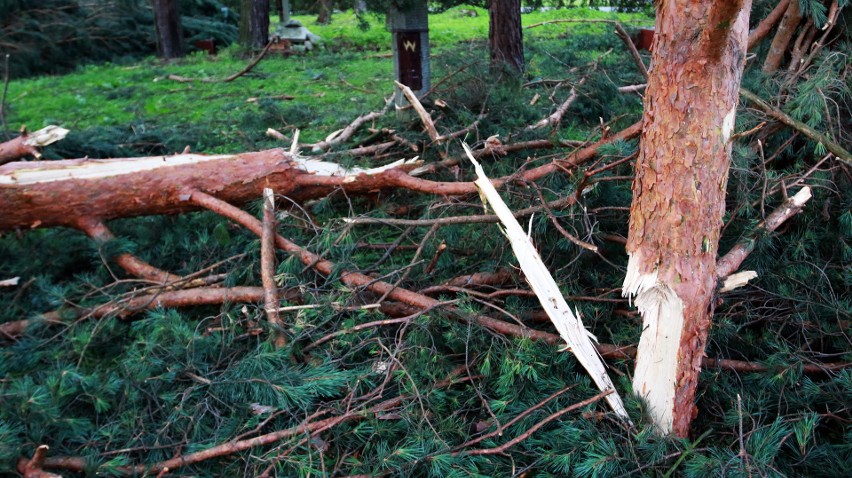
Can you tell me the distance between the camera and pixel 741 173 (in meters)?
3.22

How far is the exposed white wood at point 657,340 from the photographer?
98.3 inches

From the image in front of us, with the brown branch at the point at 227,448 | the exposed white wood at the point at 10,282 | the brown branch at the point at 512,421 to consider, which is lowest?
the brown branch at the point at 227,448

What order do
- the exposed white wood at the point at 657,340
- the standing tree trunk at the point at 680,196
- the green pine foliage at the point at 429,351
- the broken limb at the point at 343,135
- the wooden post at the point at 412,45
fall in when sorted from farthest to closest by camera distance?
the wooden post at the point at 412,45, the broken limb at the point at 343,135, the green pine foliage at the point at 429,351, the exposed white wood at the point at 657,340, the standing tree trunk at the point at 680,196

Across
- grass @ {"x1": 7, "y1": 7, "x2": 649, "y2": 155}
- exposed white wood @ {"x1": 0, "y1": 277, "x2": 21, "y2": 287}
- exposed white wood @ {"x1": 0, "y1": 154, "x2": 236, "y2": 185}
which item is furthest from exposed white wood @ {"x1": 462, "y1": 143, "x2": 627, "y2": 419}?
grass @ {"x1": 7, "y1": 7, "x2": 649, "y2": 155}

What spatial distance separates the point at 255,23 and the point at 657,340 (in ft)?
36.7

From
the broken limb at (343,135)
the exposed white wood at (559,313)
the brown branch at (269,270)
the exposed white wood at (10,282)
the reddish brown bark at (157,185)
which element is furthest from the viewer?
the broken limb at (343,135)

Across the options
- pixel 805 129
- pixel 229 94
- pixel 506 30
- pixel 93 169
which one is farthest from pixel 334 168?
pixel 229 94

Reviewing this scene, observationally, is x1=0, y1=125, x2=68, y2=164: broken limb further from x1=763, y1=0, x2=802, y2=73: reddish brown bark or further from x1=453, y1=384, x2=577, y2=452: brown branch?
x1=763, y1=0, x2=802, y2=73: reddish brown bark

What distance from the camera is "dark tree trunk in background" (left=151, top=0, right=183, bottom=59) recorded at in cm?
1202

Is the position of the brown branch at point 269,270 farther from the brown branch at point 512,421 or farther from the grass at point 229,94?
the grass at point 229,94

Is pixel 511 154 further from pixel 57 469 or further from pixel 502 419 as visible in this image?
pixel 57 469

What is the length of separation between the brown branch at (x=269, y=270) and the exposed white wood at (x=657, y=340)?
1576mm

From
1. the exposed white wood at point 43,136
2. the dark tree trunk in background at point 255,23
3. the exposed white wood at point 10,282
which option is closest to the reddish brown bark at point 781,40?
the exposed white wood at point 43,136

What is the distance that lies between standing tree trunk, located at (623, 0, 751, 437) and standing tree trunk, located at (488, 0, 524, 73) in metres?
4.87
